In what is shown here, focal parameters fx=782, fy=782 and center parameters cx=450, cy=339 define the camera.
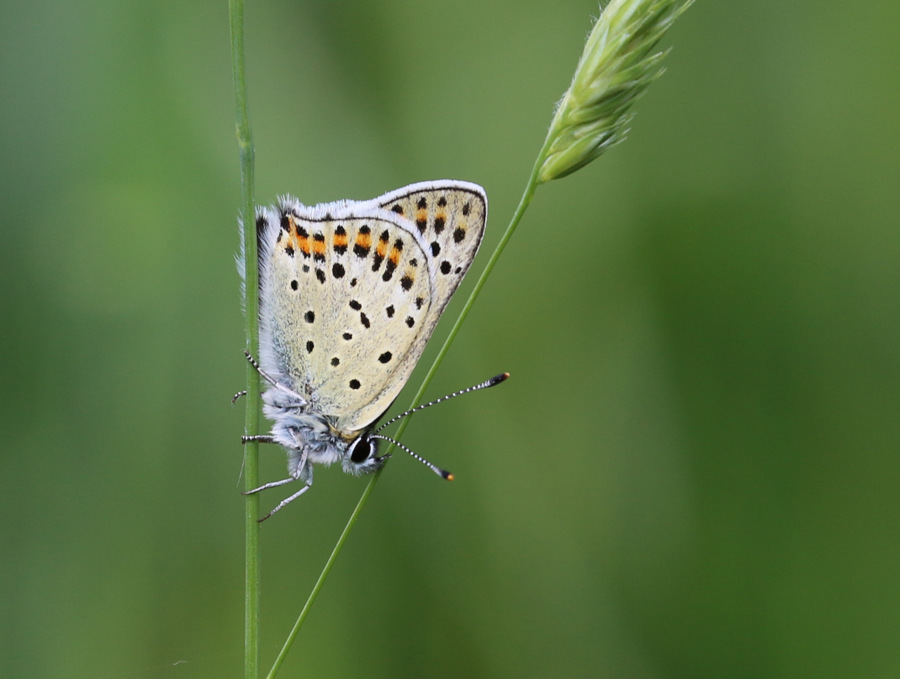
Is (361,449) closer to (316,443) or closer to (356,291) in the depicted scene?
(316,443)

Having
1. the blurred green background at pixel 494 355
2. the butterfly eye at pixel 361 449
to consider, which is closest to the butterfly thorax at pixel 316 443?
the butterfly eye at pixel 361 449

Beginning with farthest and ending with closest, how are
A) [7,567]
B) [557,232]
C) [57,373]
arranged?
[557,232]
[57,373]
[7,567]

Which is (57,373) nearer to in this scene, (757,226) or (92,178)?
(92,178)

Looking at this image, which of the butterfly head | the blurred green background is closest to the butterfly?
the butterfly head

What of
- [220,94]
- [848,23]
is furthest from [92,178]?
[848,23]

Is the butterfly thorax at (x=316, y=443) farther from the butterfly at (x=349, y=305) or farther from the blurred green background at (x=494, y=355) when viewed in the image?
the blurred green background at (x=494, y=355)

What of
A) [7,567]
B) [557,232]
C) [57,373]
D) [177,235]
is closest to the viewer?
[7,567]

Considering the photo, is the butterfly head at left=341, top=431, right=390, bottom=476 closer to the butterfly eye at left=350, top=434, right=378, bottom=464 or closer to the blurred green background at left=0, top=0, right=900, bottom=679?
the butterfly eye at left=350, top=434, right=378, bottom=464
